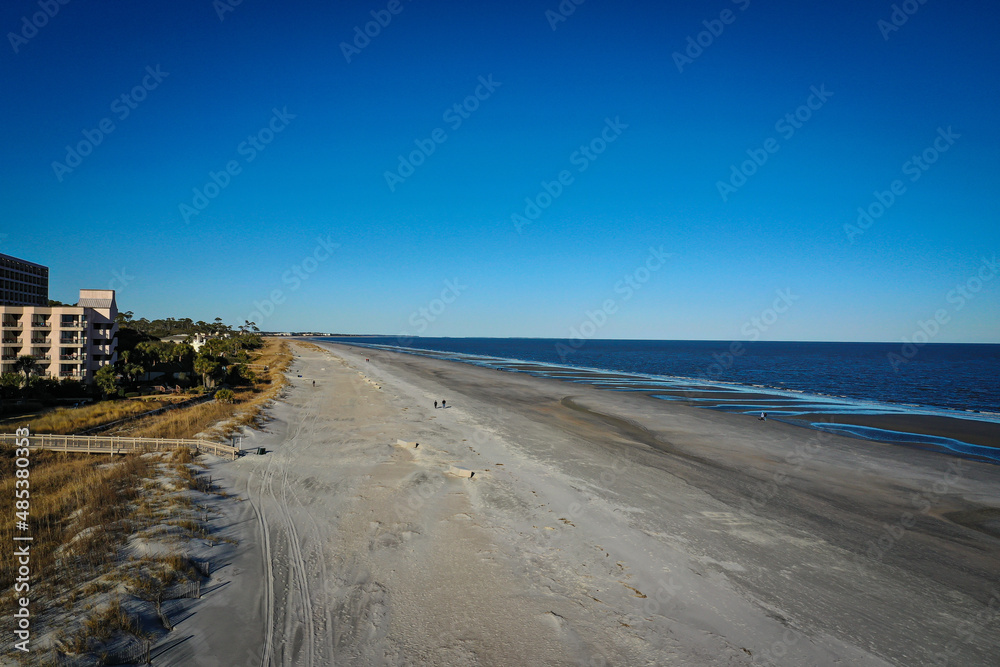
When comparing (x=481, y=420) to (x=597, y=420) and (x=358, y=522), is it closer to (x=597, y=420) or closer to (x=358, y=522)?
(x=597, y=420)

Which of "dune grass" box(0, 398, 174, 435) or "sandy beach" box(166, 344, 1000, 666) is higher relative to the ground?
"dune grass" box(0, 398, 174, 435)

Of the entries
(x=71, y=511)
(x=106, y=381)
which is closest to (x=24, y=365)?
(x=106, y=381)

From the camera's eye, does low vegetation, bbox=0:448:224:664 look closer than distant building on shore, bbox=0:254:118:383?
Yes

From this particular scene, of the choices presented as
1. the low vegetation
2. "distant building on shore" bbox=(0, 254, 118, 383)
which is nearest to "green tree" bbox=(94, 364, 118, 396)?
"distant building on shore" bbox=(0, 254, 118, 383)

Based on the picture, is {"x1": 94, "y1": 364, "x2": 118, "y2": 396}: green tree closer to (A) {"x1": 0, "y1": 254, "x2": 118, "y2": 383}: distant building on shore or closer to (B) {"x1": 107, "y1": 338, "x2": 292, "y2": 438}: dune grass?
(A) {"x1": 0, "y1": 254, "x2": 118, "y2": 383}: distant building on shore

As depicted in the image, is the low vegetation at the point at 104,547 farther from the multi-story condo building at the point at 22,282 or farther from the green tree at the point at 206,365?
the multi-story condo building at the point at 22,282

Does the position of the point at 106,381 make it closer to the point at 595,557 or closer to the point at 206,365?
the point at 206,365

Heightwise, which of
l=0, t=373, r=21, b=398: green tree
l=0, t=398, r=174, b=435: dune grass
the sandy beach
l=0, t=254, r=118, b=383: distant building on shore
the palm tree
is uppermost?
l=0, t=254, r=118, b=383: distant building on shore
